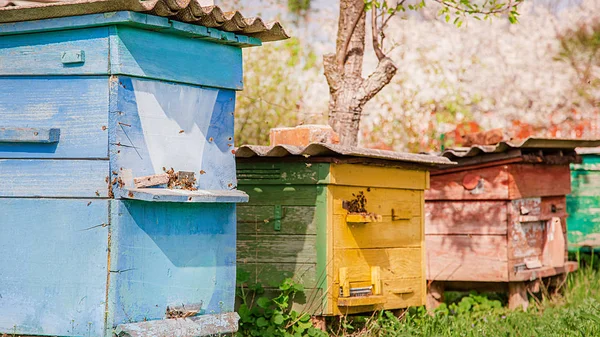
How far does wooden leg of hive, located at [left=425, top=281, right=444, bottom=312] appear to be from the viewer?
23.1 ft

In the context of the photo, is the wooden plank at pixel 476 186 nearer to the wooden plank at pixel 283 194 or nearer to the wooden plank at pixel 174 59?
the wooden plank at pixel 283 194

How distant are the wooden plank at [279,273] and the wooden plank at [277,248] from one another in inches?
1.0

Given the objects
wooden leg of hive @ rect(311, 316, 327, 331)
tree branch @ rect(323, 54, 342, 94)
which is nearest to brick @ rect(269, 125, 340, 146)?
tree branch @ rect(323, 54, 342, 94)

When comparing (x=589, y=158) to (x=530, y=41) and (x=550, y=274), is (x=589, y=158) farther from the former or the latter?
(x=530, y=41)

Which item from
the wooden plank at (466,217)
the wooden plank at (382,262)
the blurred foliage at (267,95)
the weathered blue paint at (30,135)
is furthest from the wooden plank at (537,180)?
the weathered blue paint at (30,135)

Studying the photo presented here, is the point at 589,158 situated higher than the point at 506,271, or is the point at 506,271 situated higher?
the point at 589,158

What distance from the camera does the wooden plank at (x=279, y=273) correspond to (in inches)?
197

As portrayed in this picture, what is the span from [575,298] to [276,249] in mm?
3360

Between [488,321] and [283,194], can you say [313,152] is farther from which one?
[488,321]

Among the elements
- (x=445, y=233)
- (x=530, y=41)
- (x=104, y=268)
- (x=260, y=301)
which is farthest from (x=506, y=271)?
(x=530, y=41)

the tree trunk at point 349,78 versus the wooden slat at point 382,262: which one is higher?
the tree trunk at point 349,78

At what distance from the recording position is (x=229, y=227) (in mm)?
4156

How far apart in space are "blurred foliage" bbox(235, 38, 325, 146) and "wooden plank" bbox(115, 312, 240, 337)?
16.1 ft

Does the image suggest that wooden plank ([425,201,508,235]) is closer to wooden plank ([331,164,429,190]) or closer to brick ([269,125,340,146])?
wooden plank ([331,164,429,190])
